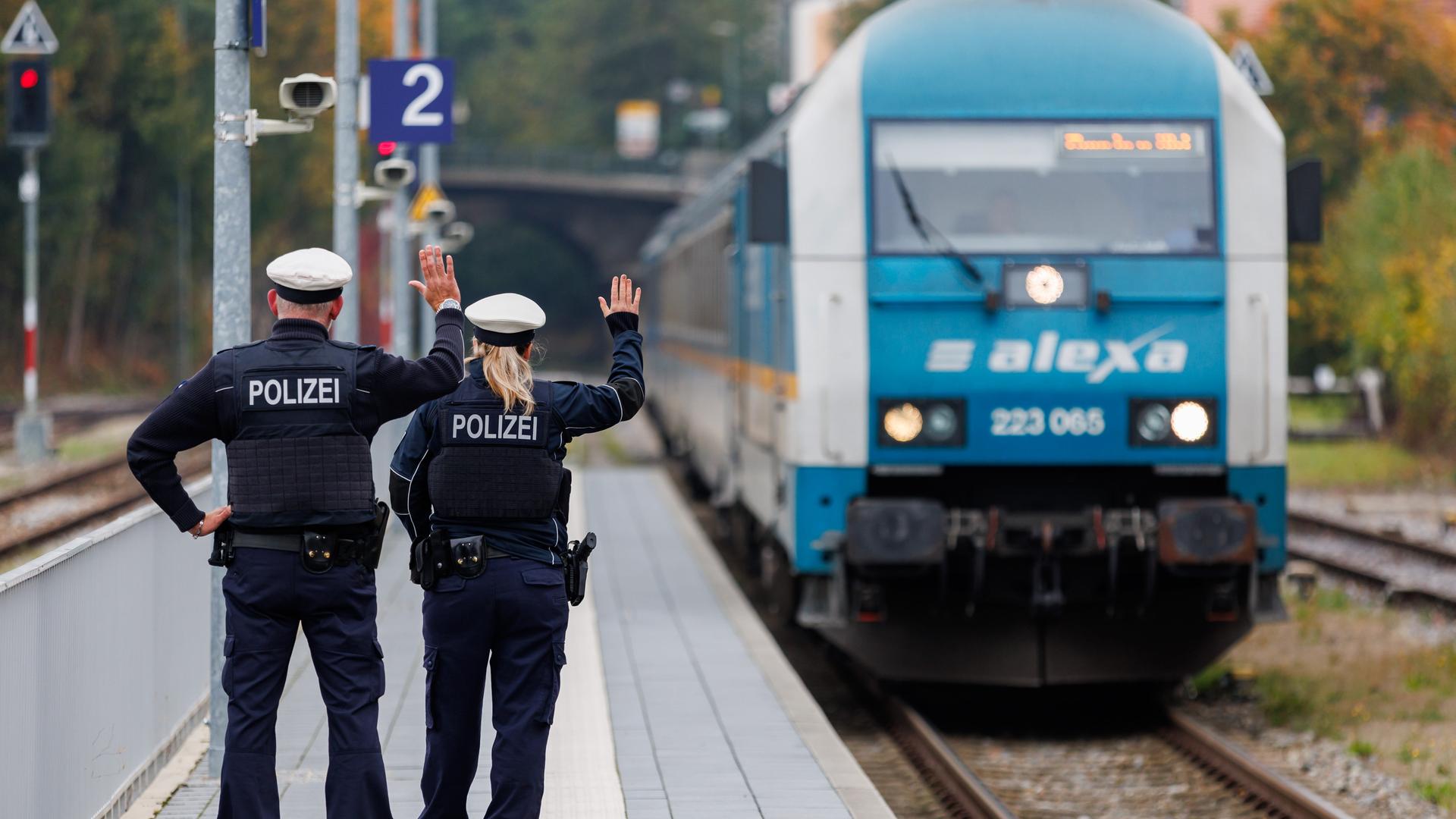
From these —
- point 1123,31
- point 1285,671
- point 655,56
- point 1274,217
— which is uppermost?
point 655,56

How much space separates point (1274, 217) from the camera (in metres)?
10.8

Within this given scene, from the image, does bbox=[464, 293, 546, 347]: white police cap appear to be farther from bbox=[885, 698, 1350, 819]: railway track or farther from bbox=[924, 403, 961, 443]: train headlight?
bbox=[924, 403, 961, 443]: train headlight

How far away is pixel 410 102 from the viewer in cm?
1411

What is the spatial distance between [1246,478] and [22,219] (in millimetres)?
30671

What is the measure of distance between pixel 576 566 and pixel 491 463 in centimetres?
40

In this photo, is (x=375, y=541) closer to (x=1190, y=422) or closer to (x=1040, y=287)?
(x=1040, y=287)

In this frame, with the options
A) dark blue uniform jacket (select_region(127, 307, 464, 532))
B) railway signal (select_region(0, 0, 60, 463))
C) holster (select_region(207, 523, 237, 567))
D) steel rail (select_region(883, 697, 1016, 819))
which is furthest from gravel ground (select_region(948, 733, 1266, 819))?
railway signal (select_region(0, 0, 60, 463))

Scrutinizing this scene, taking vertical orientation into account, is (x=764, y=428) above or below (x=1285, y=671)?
above

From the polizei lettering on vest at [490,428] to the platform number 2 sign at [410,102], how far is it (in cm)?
777

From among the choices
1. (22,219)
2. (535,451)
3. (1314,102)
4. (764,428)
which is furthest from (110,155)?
(535,451)

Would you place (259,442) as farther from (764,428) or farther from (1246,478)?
(764,428)

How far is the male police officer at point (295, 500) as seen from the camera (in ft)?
19.9

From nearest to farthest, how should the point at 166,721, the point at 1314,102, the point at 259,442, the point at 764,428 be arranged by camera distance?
the point at 259,442 < the point at 166,721 < the point at 764,428 < the point at 1314,102

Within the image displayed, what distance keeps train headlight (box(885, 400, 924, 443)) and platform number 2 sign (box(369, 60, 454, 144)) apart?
14.7 ft
